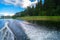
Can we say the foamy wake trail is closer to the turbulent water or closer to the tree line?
the turbulent water

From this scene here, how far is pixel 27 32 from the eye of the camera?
1277 millimetres

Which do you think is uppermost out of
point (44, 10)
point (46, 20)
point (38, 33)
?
point (44, 10)

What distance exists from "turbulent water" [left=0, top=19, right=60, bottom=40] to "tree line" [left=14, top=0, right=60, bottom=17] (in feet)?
0.38

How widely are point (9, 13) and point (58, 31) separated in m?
0.59

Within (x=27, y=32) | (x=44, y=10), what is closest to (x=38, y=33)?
(x=27, y=32)

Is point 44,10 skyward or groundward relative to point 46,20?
skyward

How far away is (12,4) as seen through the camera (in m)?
1.30

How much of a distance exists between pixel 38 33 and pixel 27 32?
0.41 ft

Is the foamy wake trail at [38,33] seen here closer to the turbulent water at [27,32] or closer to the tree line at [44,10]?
the turbulent water at [27,32]

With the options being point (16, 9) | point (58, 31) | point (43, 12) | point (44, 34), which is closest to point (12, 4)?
point (16, 9)

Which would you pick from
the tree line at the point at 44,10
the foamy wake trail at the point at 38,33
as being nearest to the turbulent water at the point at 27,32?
the foamy wake trail at the point at 38,33

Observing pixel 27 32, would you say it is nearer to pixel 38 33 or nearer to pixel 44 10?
pixel 38 33

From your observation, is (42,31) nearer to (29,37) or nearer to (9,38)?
(29,37)

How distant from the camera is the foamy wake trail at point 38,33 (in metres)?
1.27
